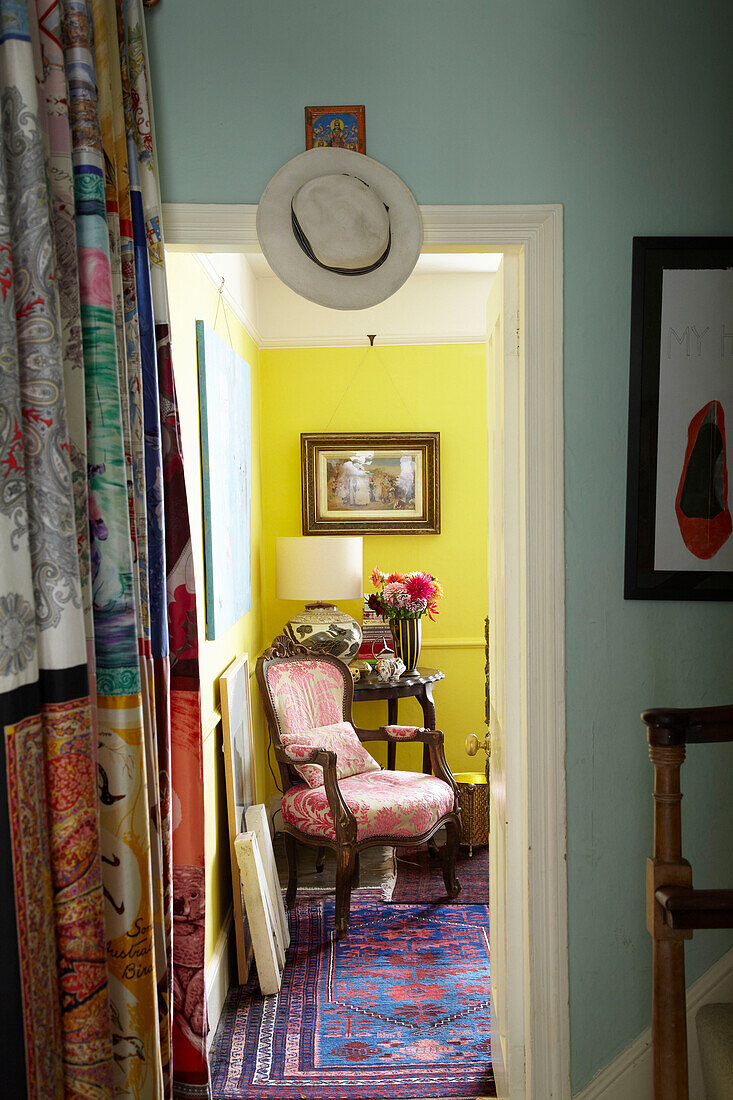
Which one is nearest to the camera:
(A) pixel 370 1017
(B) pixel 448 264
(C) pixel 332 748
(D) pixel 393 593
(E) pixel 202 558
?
(A) pixel 370 1017

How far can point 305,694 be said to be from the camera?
3828 millimetres

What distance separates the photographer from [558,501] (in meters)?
1.92

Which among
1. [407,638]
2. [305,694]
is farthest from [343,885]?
[407,638]

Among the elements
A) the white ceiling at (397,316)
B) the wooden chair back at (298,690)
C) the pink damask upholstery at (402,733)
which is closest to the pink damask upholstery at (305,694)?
the wooden chair back at (298,690)

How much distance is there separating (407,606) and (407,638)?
17cm

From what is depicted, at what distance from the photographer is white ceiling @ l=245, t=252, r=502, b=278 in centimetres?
414

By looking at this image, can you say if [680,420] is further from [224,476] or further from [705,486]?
[224,476]

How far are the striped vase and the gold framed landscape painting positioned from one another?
59cm

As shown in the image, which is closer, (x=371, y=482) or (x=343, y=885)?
(x=343, y=885)

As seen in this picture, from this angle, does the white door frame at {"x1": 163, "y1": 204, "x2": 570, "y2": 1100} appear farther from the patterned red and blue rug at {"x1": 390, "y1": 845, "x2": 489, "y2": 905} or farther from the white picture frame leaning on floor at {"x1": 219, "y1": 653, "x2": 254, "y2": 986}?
the patterned red and blue rug at {"x1": 390, "y1": 845, "x2": 489, "y2": 905}

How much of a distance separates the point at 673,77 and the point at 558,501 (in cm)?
98

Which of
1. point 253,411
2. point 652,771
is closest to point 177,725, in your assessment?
point 652,771

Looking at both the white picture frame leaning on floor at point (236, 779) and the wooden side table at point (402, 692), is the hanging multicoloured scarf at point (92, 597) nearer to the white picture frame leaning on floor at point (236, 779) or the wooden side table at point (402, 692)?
the white picture frame leaning on floor at point (236, 779)

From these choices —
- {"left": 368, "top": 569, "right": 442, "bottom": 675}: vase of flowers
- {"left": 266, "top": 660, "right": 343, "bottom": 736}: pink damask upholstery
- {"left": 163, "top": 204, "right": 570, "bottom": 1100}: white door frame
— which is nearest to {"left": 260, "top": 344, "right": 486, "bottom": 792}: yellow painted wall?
{"left": 368, "top": 569, "right": 442, "bottom": 675}: vase of flowers
